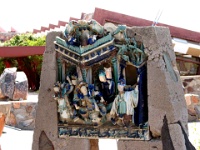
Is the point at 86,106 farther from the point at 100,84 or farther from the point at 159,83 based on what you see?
the point at 159,83

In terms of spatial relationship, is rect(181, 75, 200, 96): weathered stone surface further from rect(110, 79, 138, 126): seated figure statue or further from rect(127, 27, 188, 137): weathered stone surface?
rect(110, 79, 138, 126): seated figure statue

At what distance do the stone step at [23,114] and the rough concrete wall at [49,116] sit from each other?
4935 millimetres

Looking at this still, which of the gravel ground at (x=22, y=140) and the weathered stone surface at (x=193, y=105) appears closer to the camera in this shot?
the gravel ground at (x=22, y=140)

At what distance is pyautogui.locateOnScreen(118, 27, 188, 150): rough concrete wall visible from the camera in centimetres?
378

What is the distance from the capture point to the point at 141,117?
387cm

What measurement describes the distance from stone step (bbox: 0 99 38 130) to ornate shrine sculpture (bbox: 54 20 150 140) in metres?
5.09

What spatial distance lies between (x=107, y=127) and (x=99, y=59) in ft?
2.18

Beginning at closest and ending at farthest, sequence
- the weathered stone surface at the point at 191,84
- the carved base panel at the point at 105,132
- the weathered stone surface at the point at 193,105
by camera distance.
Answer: the carved base panel at the point at 105,132 < the weathered stone surface at the point at 193,105 < the weathered stone surface at the point at 191,84

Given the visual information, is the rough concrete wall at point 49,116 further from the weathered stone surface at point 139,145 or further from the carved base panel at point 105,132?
the weathered stone surface at point 139,145

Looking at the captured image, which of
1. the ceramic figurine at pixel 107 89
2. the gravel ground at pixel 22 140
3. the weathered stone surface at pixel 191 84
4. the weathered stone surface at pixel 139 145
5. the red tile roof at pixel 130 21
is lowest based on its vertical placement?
the weathered stone surface at pixel 139 145

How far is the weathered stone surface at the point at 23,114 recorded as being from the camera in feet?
30.0

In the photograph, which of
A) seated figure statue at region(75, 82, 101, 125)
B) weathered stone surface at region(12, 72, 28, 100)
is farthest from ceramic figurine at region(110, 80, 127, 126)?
weathered stone surface at region(12, 72, 28, 100)

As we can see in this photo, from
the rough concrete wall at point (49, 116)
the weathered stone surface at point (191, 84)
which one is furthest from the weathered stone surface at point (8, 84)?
the rough concrete wall at point (49, 116)

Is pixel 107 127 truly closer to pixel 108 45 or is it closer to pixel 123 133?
pixel 123 133
